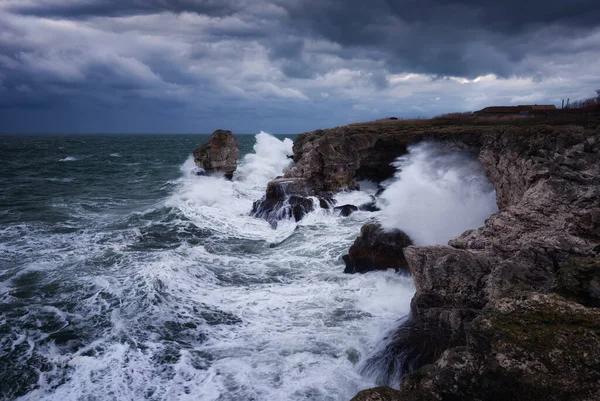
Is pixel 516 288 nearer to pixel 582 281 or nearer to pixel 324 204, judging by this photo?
pixel 582 281

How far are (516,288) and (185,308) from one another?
351 inches

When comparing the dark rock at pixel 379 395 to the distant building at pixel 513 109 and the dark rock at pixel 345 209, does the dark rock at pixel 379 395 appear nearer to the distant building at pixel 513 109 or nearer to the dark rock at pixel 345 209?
the dark rock at pixel 345 209

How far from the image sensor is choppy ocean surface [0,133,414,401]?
8.09 metres

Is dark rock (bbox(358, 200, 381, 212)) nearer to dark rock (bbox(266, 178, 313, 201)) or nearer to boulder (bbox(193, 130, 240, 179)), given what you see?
dark rock (bbox(266, 178, 313, 201))

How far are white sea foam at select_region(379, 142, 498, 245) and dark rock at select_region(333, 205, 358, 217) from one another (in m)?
4.66

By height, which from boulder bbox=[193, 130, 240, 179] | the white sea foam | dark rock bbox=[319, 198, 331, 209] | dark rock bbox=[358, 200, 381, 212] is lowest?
dark rock bbox=[358, 200, 381, 212]

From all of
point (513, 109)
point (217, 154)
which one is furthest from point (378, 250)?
point (513, 109)

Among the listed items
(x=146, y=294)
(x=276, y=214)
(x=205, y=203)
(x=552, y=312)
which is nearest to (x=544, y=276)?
(x=552, y=312)

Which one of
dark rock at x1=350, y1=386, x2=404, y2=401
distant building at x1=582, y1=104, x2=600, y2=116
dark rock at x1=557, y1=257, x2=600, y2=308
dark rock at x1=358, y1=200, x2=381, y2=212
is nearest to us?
dark rock at x1=350, y1=386, x2=404, y2=401

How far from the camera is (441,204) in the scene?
14.6m

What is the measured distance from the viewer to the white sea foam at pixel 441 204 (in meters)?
13.2

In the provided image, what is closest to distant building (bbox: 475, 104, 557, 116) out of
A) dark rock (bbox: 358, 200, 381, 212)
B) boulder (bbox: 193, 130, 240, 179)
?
dark rock (bbox: 358, 200, 381, 212)

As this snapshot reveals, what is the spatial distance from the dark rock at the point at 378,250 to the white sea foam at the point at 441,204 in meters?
0.37

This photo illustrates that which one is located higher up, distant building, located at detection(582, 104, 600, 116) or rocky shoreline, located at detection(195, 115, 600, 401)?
distant building, located at detection(582, 104, 600, 116)
